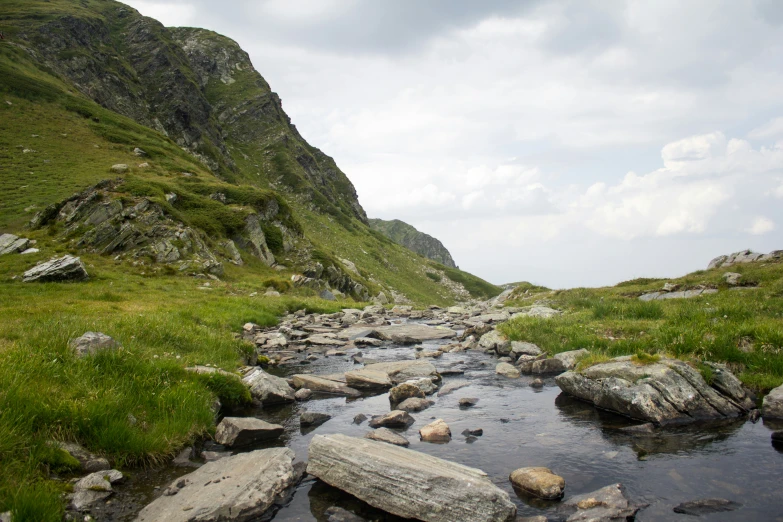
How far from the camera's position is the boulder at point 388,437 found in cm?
778

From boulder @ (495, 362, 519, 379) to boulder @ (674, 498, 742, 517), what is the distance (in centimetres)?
725

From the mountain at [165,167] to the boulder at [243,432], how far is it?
31.7 metres

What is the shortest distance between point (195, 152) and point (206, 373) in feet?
366

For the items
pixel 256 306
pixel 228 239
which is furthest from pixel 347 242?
pixel 256 306

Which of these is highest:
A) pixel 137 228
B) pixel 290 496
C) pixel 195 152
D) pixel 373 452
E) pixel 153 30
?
pixel 153 30

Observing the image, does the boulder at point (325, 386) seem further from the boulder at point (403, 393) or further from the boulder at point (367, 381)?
the boulder at point (403, 393)

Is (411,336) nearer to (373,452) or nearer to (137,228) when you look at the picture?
(373,452)

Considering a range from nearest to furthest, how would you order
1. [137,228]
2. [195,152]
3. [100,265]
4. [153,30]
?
1. [100,265]
2. [137,228]
3. [195,152]
4. [153,30]

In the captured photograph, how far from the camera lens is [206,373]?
9969mm

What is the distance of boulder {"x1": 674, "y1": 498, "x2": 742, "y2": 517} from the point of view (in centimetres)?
563

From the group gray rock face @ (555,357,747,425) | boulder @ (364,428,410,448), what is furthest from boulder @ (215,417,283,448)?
gray rock face @ (555,357,747,425)

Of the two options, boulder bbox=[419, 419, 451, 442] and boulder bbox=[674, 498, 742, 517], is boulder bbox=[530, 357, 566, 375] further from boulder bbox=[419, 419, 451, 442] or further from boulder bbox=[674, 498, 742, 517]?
boulder bbox=[674, 498, 742, 517]

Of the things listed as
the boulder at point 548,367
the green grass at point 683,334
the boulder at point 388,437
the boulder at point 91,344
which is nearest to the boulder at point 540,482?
the boulder at point 388,437

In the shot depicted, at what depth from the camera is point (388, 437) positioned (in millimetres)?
7902
